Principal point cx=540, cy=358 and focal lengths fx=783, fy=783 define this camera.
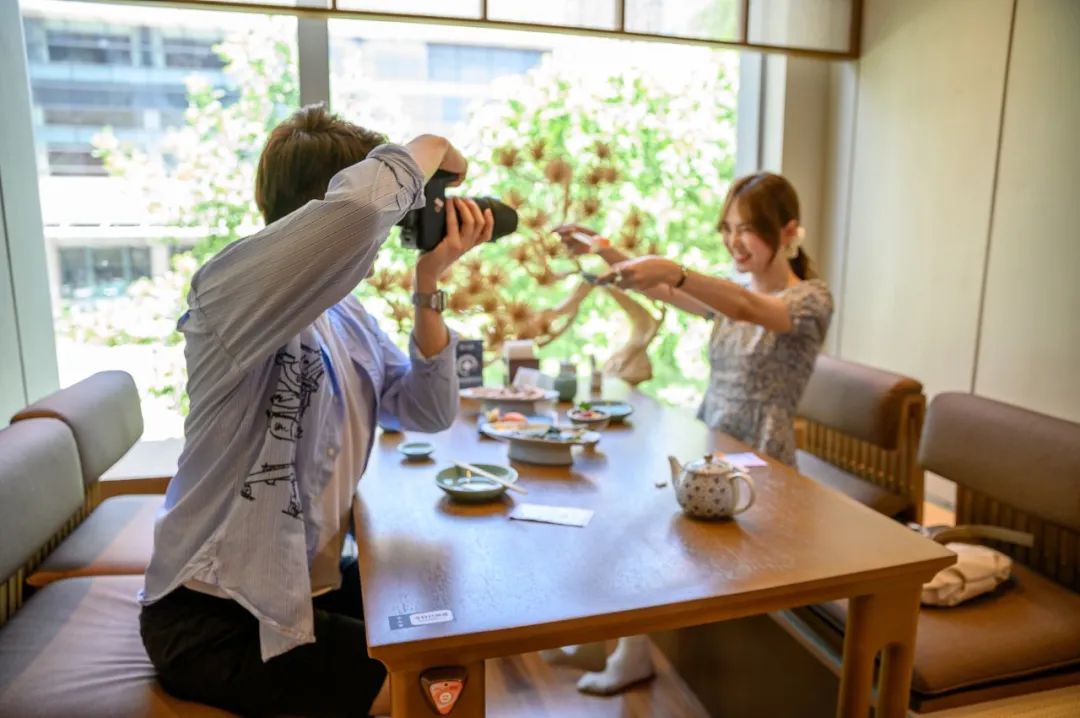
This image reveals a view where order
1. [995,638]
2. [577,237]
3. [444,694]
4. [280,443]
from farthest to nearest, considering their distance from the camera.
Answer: [577,237] < [995,638] < [280,443] < [444,694]

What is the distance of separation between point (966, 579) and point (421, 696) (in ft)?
3.97

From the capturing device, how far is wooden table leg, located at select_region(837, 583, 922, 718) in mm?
1206

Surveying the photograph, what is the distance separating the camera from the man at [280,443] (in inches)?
38.9

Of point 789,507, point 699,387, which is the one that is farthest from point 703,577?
point 699,387

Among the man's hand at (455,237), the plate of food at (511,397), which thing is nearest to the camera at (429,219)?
the man's hand at (455,237)

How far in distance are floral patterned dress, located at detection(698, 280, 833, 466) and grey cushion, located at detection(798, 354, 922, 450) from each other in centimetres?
24

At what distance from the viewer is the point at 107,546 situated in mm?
1823

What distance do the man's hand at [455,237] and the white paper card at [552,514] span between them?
42 centimetres

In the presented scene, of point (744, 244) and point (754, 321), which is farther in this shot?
point (744, 244)

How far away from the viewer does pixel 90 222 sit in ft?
8.22

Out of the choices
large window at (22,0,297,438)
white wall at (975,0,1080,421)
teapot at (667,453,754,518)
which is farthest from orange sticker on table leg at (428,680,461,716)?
large window at (22,0,297,438)

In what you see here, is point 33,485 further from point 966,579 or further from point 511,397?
point 966,579

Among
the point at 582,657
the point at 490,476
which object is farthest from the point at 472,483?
the point at 582,657

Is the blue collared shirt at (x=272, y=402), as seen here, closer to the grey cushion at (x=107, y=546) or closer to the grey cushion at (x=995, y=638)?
the grey cushion at (x=107, y=546)
